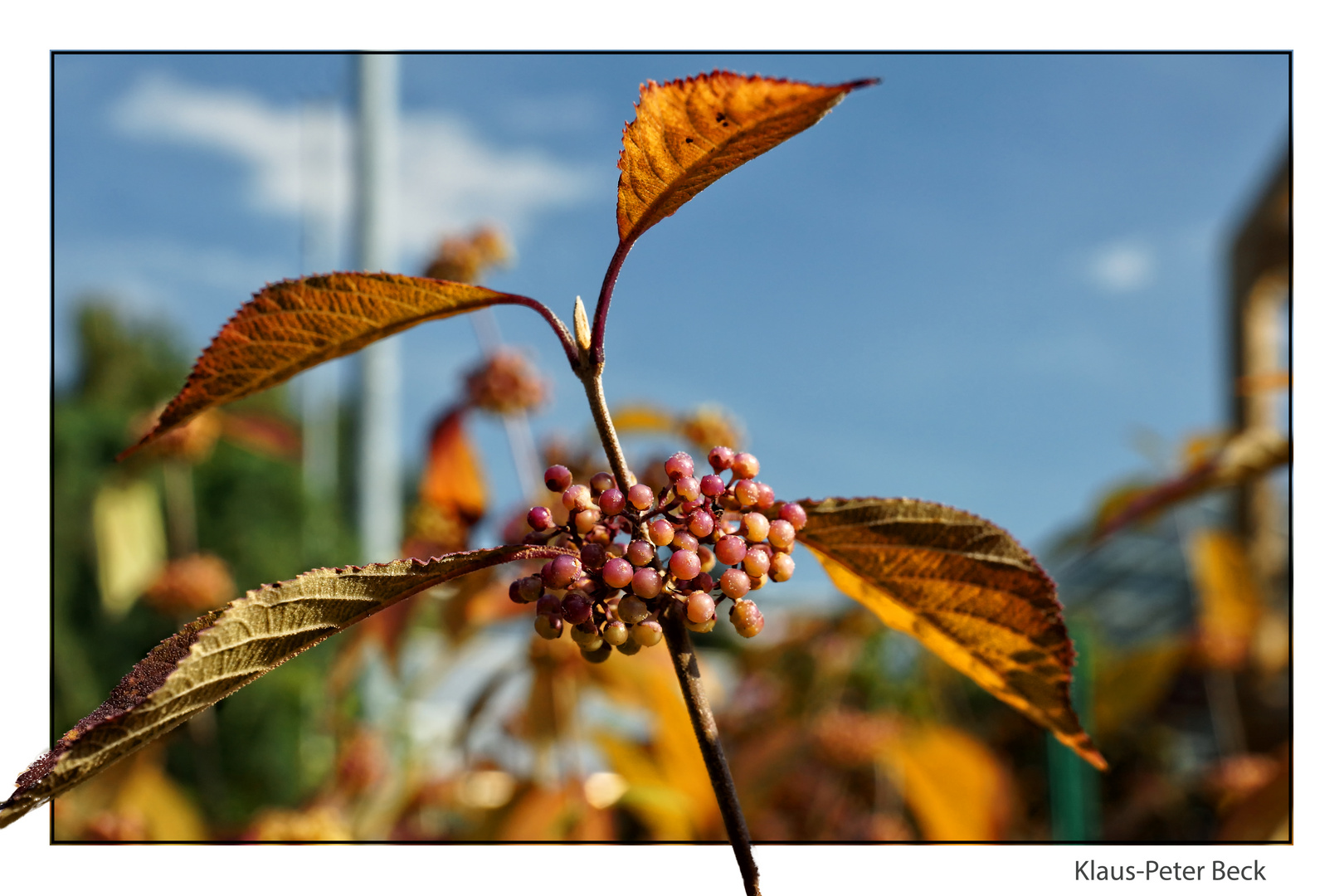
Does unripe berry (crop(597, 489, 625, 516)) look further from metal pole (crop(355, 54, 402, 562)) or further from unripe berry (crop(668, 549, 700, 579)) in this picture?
metal pole (crop(355, 54, 402, 562))

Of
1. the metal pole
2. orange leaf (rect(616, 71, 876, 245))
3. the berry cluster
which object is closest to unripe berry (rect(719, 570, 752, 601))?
the berry cluster

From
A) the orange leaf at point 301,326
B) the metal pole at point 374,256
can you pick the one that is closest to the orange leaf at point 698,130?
the orange leaf at point 301,326

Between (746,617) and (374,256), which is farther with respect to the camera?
(374,256)

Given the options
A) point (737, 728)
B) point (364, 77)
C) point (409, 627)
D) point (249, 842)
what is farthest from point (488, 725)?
point (364, 77)

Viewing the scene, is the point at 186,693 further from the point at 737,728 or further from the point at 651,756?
the point at 737,728

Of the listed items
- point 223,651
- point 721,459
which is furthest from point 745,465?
point 223,651

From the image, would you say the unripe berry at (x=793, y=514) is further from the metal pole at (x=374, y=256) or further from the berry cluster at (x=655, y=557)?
the metal pole at (x=374, y=256)

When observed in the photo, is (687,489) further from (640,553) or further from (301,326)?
(301,326)
